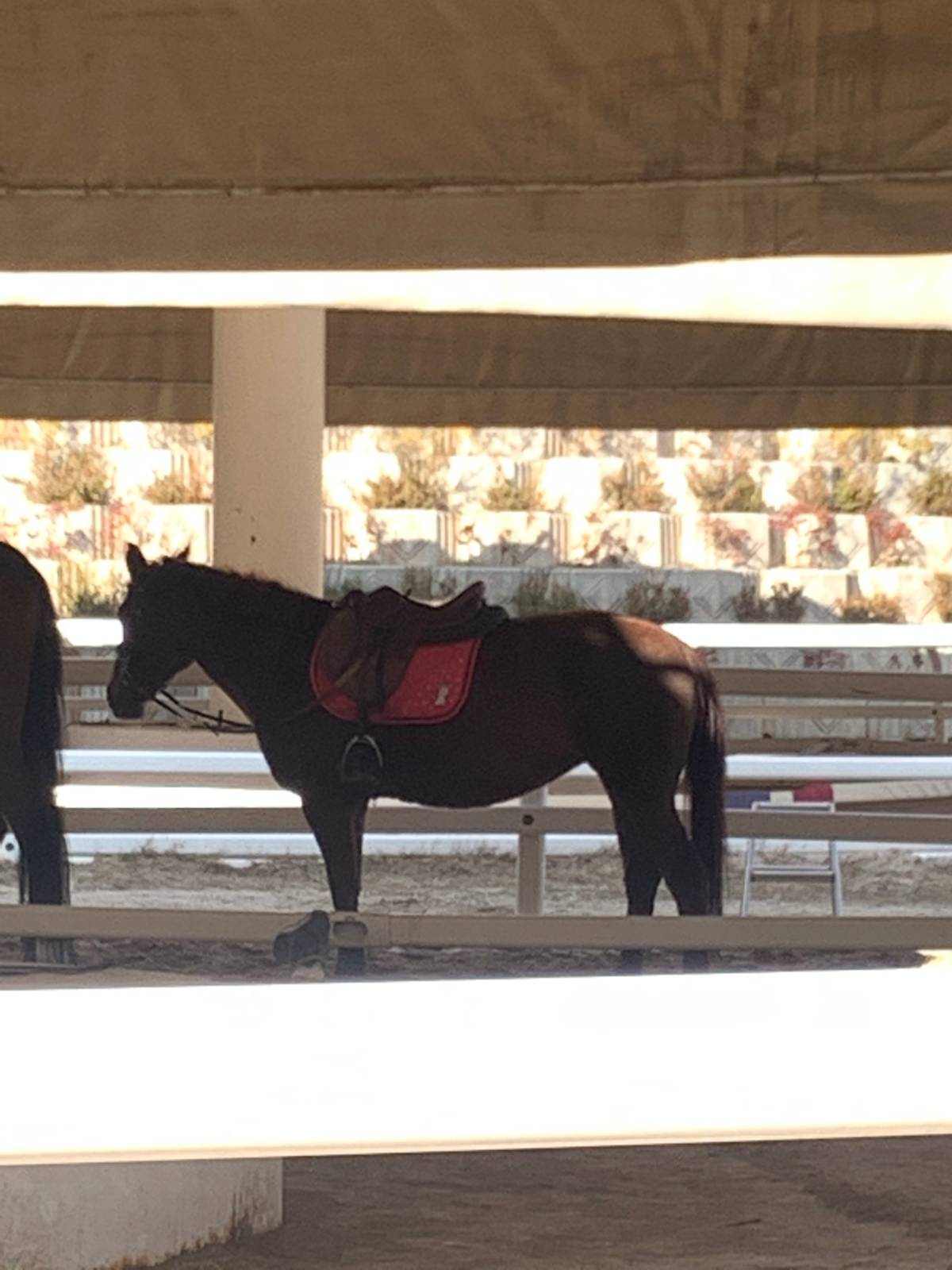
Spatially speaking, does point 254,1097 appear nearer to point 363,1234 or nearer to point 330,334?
point 363,1234

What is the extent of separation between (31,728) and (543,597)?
9.46 m

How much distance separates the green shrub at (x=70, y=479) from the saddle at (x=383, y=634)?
1323 centimetres

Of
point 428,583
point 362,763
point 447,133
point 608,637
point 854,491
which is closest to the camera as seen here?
point 447,133

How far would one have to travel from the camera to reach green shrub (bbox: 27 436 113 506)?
19.7 meters

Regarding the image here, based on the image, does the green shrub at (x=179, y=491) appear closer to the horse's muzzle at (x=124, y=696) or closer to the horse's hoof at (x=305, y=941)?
the horse's muzzle at (x=124, y=696)

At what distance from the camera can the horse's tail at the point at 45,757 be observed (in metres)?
6.84

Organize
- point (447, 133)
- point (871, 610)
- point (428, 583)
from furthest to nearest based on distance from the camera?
point (871, 610), point (428, 583), point (447, 133)

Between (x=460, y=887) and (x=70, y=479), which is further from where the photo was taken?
(x=70, y=479)

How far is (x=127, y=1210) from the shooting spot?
4281 mm

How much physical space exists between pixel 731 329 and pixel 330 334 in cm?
183

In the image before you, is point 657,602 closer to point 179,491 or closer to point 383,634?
point 179,491

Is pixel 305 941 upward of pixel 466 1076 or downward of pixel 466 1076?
downward

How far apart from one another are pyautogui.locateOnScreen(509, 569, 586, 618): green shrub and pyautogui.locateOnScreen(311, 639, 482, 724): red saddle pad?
887 cm

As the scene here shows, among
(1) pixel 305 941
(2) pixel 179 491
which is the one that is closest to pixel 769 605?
(2) pixel 179 491
